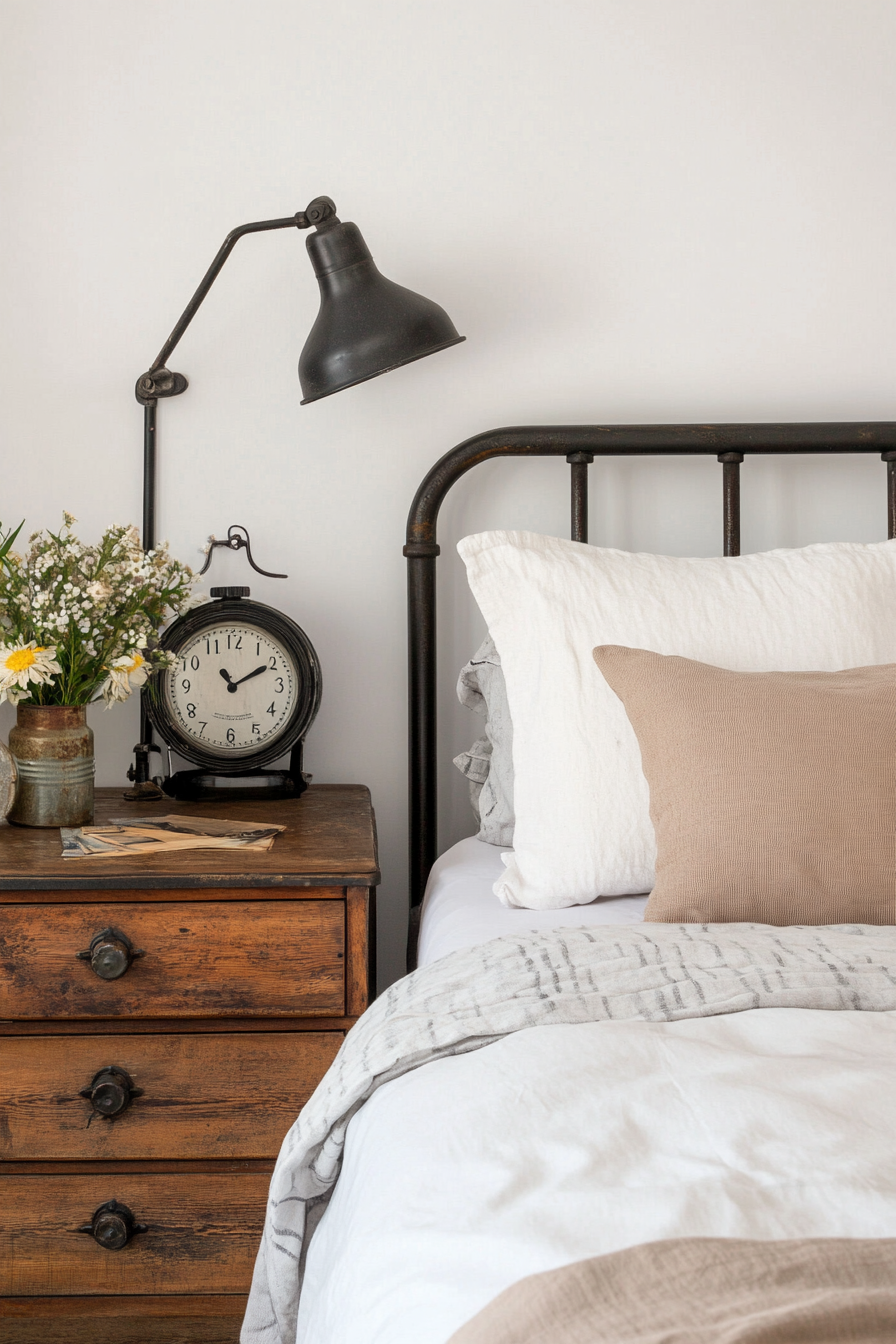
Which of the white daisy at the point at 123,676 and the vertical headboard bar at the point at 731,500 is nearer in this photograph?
the white daisy at the point at 123,676

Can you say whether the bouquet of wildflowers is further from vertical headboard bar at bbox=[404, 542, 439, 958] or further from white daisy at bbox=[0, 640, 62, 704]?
vertical headboard bar at bbox=[404, 542, 439, 958]

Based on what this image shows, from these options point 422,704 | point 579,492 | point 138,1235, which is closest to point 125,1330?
point 138,1235

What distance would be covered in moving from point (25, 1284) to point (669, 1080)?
912mm

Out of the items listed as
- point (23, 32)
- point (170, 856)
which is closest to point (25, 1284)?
point (170, 856)

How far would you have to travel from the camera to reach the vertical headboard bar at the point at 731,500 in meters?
1.55

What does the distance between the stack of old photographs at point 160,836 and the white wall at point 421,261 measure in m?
0.33

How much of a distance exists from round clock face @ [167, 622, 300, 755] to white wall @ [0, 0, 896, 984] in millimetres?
161

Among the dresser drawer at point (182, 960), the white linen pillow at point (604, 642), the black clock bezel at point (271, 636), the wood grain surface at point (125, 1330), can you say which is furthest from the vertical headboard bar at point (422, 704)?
the wood grain surface at point (125, 1330)

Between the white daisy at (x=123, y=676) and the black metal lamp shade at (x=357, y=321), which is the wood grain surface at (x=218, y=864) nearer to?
the white daisy at (x=123, y=676)

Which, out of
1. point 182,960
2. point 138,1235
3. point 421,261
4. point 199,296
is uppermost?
point 421,261

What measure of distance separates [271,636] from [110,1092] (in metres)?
0.67

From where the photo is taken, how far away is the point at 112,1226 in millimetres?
1107

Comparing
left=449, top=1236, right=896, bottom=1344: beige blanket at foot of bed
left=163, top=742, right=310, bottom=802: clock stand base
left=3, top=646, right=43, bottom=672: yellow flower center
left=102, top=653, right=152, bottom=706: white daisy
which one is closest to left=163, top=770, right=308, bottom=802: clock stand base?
left=163, top=742, right=310, bottom=802: clock stand base

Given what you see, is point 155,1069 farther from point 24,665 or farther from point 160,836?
point 24,665
